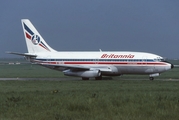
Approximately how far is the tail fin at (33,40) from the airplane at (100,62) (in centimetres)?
21

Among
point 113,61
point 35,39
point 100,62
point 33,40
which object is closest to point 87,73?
point 100,62

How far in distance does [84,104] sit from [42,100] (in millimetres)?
3056

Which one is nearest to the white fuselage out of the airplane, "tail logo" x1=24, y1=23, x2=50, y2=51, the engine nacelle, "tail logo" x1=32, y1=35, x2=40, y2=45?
the airplane

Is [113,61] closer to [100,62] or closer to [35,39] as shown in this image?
[100,62]

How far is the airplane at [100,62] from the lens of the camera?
4934 cm

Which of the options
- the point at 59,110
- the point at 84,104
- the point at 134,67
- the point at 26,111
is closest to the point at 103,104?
the point at 84,104

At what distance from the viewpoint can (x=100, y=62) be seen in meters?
51.1

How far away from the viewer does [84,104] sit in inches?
778

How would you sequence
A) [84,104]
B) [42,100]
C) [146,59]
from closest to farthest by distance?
[84,104]
[42,100]
[146,59]

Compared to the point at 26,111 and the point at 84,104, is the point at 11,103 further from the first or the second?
the point at 84,104

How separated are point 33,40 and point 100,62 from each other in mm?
10207

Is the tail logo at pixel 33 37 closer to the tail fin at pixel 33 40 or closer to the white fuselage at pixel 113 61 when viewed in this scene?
the tail fin at pixel 33 40

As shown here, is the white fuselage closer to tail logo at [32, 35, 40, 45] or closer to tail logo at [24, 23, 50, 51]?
tail logo at [24, 23, 50, 51]

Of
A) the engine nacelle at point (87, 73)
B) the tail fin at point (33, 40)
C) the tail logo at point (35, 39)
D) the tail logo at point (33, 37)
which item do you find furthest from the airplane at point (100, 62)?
the tail logo at point (35, 39)
